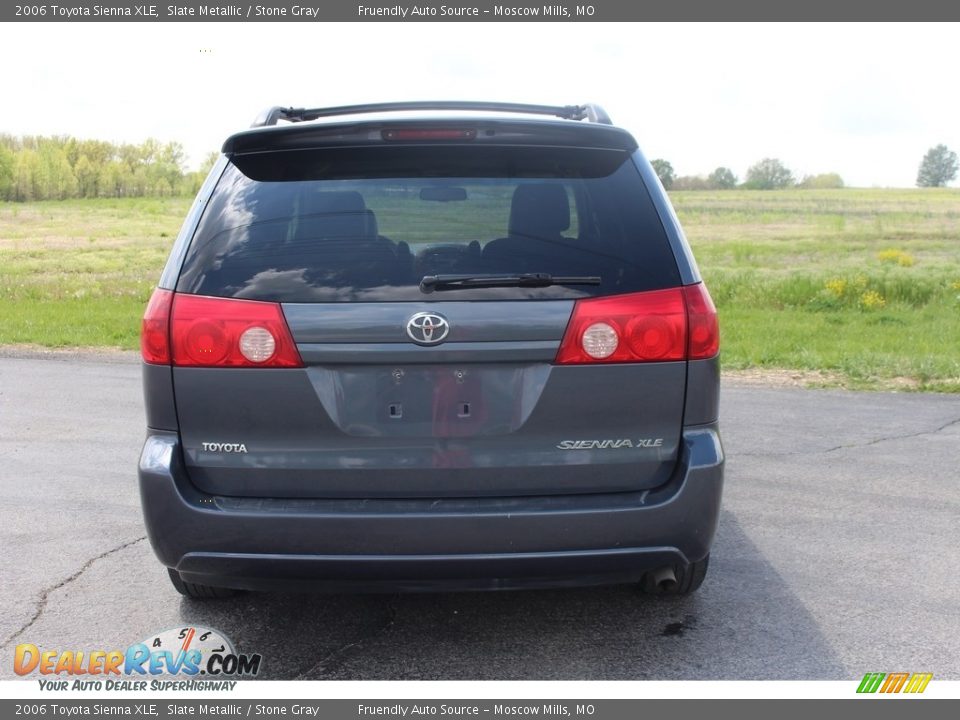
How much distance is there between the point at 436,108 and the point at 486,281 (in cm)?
215

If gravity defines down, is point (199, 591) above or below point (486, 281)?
below

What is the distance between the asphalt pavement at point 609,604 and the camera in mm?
3307

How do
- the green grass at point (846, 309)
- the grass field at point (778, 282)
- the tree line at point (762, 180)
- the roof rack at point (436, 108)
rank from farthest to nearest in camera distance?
the tree line at point (762, 180)
the grass field at point (778, 282)
the green grass at point (846, 309)
the roof rack at point (436, 108)

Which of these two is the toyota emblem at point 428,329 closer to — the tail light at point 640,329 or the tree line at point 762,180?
the tail light at point 640,329

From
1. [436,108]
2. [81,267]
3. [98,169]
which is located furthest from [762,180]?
[436,108]

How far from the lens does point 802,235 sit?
138ft

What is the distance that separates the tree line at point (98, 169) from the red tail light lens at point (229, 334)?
65.5 metres

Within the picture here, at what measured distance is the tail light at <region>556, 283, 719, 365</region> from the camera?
2.92 metres

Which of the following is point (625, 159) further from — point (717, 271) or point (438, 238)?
point (717, 271)

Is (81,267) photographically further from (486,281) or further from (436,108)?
(486,281)
